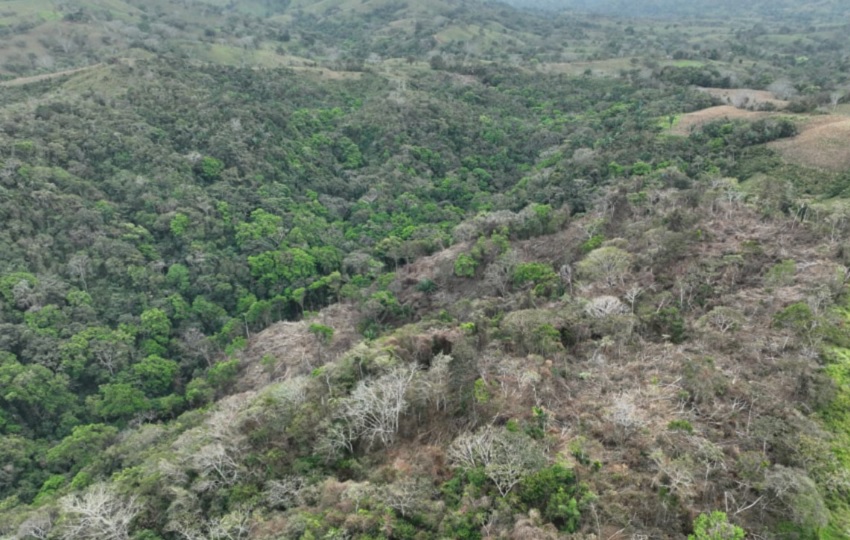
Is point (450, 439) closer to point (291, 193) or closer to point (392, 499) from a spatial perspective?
point (392, 499)

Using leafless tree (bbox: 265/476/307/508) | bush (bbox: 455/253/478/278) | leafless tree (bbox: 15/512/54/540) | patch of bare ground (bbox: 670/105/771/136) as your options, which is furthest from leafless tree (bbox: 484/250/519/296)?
patch of bare ground (bbox: 670/105/771/136)

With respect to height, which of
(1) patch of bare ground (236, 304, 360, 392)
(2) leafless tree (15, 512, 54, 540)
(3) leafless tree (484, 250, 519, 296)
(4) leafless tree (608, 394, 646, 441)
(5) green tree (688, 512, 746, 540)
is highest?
(5) green tree (688, 512, 746, 540)

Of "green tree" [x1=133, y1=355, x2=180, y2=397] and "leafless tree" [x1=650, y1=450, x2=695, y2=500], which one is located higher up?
"leafless tree" [x1=650, y1=450, x2=695, y2=500]

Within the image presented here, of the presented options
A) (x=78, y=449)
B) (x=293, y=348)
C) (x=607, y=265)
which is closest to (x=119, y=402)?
(x=78, y=449)

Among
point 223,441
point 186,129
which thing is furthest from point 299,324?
point 186,129

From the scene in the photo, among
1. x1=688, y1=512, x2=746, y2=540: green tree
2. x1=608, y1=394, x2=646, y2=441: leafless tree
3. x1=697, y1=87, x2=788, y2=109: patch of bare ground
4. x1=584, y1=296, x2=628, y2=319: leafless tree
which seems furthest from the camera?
x1=697, y1=87, x2=788, y2=109: patch of bare ground

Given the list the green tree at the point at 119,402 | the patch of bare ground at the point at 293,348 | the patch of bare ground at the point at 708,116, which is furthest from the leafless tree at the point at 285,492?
the patch of bare ground at the point at 708,116

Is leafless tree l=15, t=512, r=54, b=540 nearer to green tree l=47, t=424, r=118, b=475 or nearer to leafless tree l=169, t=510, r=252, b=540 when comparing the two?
leafless tree l=169, t=510, r=252, b=540

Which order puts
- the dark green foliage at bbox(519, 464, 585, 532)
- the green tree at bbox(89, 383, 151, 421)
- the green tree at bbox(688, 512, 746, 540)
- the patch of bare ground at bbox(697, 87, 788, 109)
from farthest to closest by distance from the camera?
the patch of bare ground at bbox(697, 87, 788, 109) → the green tree at bbox(89, 383, 151, 421) → the dark green foliage at bbox(519, 464, 585, 532) → the green tree at bbox(688, 512, 746, 540)
